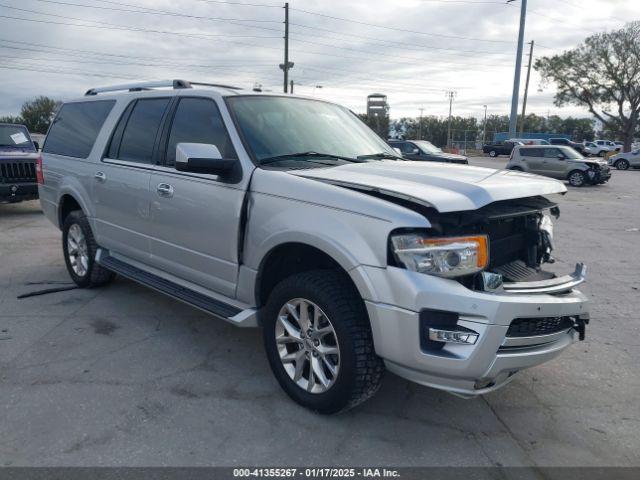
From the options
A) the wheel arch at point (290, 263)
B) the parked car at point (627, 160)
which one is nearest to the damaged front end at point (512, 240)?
the wheel arch at point (290, 263)

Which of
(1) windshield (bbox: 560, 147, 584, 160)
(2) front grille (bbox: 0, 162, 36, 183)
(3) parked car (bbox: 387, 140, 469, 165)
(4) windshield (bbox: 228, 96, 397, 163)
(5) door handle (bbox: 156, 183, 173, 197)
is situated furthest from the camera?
(1) windshield (bbox: 560, 147, 584, 160)

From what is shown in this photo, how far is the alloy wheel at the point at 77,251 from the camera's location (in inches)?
214

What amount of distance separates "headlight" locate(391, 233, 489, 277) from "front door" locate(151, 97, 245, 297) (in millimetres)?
1257

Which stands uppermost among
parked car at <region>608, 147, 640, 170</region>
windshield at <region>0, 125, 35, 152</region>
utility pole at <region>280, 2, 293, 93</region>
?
utility pole at <region>280, 2, 293, 93</region>

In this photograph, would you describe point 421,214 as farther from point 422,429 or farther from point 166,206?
point 166,206

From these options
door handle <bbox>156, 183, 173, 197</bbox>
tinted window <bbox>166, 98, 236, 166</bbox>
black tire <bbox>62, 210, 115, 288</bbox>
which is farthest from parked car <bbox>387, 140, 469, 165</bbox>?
door handle <bbox>156, 183, 173, 197</bbox>

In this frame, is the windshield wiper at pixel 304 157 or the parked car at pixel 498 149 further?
the parked car at pixel 498 149

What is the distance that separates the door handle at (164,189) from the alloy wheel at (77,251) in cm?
166

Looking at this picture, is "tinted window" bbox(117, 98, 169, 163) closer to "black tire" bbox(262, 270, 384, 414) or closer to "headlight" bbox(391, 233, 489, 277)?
"black tire" bbox(262, 270, 384, 414)

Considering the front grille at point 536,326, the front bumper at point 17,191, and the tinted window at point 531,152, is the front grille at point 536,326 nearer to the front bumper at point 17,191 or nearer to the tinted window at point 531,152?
the front bumper at point 17,191

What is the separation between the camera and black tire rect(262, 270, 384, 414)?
2.85 m

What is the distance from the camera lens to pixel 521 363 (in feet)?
8.98

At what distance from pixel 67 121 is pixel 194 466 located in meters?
4.44

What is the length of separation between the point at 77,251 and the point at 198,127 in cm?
246
